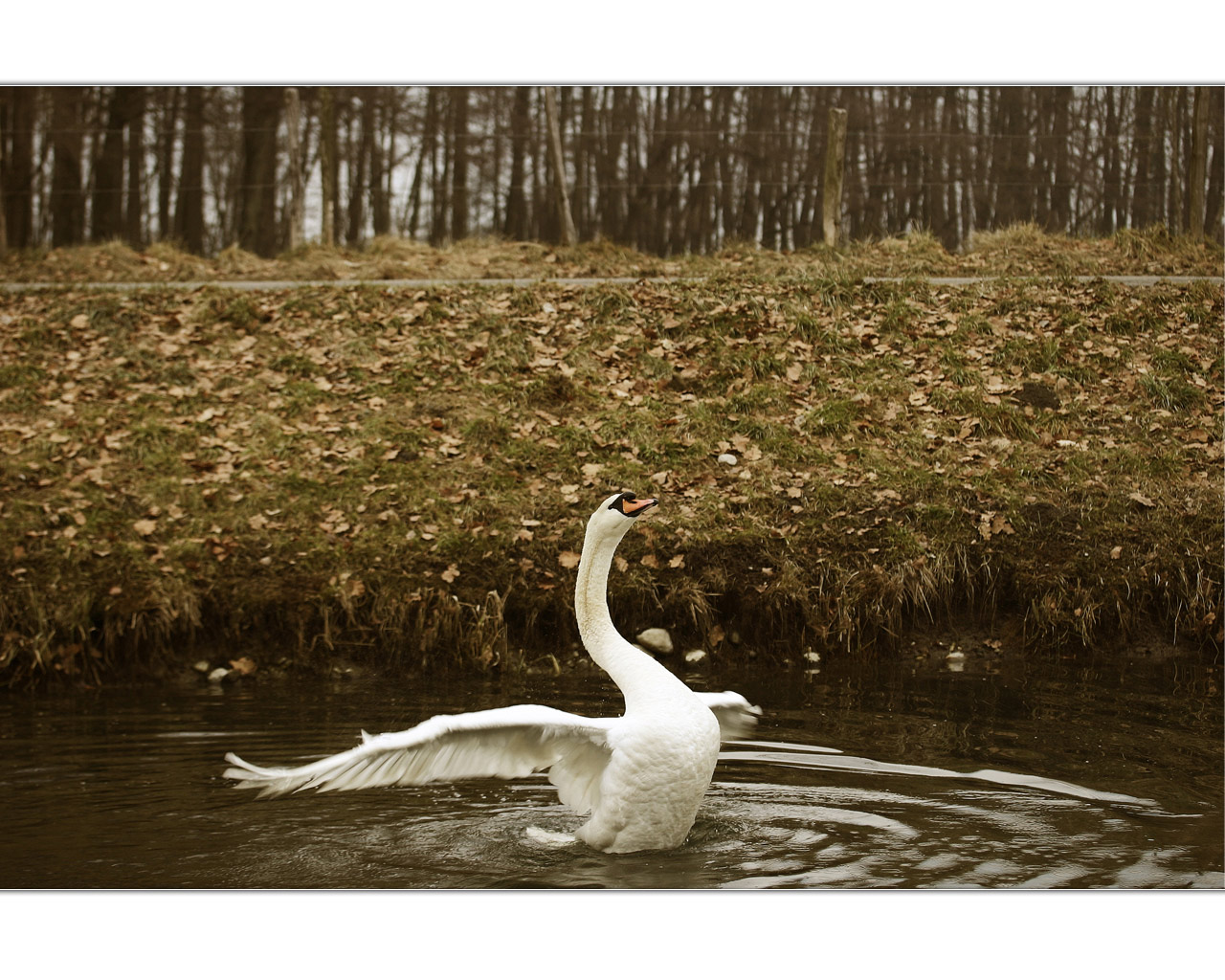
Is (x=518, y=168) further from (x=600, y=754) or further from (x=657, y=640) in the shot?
(x=600, y=754)

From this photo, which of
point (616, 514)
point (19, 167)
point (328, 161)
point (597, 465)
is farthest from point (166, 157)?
point (616, 514)

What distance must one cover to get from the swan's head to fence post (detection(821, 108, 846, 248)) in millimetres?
3387

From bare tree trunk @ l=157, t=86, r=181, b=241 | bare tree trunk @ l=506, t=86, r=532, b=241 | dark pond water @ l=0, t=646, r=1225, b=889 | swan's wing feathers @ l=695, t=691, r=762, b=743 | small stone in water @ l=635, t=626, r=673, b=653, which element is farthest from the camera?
bare tree trunk @ l=506, t=86, r=532, b=241

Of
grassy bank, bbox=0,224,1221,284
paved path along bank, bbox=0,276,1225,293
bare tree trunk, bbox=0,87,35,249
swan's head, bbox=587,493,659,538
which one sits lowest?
swan's head, bbox=587,493,659,538

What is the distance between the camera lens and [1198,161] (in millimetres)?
5234

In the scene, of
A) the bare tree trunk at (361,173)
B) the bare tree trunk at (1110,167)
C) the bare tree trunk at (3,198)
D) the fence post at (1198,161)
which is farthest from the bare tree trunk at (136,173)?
the fence post at (1198,161)

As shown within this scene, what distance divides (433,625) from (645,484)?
1566 mm

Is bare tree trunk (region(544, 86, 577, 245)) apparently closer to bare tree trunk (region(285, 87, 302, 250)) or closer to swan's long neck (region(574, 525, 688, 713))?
bare tree trunk (region(285, 87, 302, 250))

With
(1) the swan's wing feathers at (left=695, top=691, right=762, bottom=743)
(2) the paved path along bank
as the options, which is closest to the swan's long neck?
(1) the swan's wing feathers at (left=695, top=691, right=762, bottom=743)

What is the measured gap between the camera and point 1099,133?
208 inches

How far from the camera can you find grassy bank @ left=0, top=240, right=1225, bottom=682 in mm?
5645

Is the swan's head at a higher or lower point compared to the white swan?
higher

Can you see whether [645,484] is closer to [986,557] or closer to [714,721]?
[986,557]

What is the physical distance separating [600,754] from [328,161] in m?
6.09
